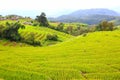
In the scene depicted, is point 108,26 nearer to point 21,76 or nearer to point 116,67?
point 116,67

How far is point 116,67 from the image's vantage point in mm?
40406

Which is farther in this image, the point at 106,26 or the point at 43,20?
the point at 43,20

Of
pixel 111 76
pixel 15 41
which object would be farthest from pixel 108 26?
pixel 111 76

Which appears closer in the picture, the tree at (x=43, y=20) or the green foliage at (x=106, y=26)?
the green foliage at (x=106, y=26)

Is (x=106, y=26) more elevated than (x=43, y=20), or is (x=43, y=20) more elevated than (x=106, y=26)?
(x=43, y=20)

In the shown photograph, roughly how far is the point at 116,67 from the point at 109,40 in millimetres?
39652

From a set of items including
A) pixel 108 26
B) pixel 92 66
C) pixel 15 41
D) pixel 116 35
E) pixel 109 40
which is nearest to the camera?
pixel 92 66

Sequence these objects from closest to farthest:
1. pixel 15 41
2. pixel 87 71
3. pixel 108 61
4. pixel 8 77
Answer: pixel 8 77 → pixel 87 71 → pixel 108 61 → pixel 15 41

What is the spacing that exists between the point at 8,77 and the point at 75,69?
35.3ft

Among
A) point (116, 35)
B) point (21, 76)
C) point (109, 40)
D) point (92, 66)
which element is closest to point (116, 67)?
point (92, 66)

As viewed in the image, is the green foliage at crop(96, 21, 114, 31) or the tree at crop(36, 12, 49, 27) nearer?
the green foliage at crop(96, 21, 114, 31)

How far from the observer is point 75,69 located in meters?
37.5

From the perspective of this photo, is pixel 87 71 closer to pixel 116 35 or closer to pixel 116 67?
pixel 116 67

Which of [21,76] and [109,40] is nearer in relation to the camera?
[21,76]
